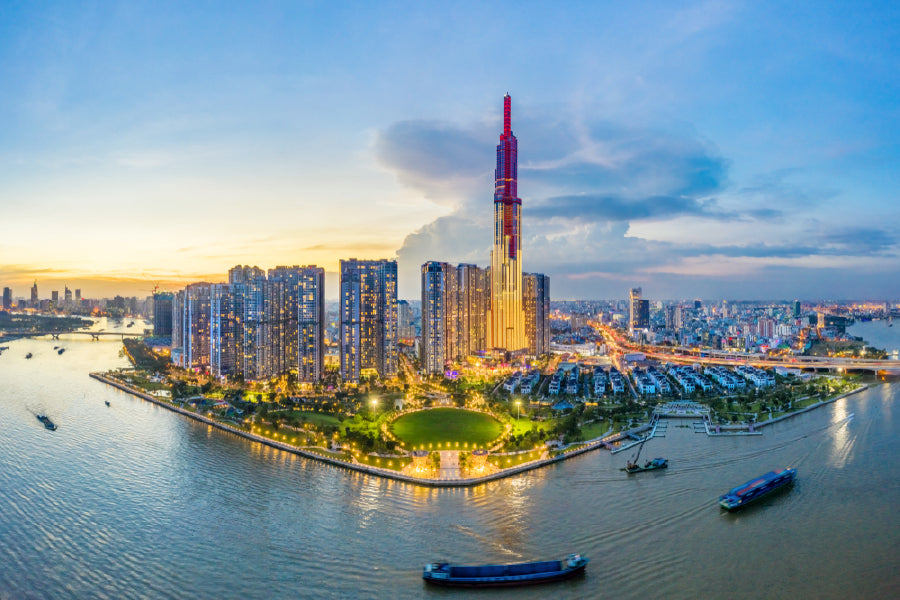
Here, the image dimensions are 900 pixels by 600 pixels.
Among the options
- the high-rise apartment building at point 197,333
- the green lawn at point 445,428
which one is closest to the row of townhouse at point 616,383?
the green lawn at point 445,428

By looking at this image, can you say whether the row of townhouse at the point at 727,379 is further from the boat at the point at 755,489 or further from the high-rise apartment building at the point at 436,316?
the high-rise apartment building at the point at 436,316

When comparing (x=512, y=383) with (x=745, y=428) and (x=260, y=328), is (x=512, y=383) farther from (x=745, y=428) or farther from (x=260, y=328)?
(x=260, y=328)

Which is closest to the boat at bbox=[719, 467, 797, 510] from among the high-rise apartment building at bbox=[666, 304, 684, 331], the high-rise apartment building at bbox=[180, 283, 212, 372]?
the high-rise apartment building at bbox=[180, 283, 212, 372]

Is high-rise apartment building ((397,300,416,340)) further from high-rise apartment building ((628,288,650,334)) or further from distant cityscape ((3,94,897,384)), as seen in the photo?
high-rise apartment building ((628,288,650,334))

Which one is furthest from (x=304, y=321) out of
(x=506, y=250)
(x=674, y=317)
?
(x=674, y=317)

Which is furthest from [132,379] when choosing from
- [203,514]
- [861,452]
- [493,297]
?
[861,452]
